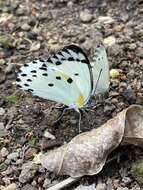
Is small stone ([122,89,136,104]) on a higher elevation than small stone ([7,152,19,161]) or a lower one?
higher

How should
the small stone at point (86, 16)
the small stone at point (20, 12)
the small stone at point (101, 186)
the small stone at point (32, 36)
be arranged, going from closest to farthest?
1. the small stone at point (101, 186)
2. the small stone at point (32, 36)
3. the small stone at point (86, 16)
4. the small stone at point (20, 12)

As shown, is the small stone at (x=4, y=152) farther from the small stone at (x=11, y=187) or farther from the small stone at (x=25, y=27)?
the small stone at (x=25, y=27)

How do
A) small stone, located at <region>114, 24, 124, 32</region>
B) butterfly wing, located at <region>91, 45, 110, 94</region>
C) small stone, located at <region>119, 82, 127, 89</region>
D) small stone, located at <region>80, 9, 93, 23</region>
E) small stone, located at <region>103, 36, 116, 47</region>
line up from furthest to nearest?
small stone, located at <region>80, 9, 93, 23</region>, small stone, located at <region>114, 24, 124, 32</region>, small stone, located at <region>103, 36, 116, 47</region>, small stone, located at <region>119, 82, 127, 89</region>, butterfly wing, located at <region>91, 45, 110, 94</region>

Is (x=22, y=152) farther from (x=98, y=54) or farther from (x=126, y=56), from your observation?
(x=126, y=56)

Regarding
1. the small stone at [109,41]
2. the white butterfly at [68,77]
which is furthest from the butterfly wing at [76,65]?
the small stone at [109,41]

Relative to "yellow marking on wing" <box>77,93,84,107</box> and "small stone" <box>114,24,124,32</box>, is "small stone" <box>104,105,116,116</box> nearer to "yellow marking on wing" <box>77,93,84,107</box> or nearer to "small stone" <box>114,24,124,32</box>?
"yellow marking on wing" <box>77,93,84,107</box>

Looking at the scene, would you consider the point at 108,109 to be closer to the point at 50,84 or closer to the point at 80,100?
the point at 80,100

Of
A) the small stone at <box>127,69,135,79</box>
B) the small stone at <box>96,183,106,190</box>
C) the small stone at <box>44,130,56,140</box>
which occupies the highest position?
the small stone at <box>127,69,135,79</box>

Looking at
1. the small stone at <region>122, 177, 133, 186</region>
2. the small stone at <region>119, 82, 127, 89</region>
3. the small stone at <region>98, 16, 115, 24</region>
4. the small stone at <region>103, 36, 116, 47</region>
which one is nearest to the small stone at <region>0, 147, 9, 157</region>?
the small stone at <region>122, 177, 133, 186</region>
